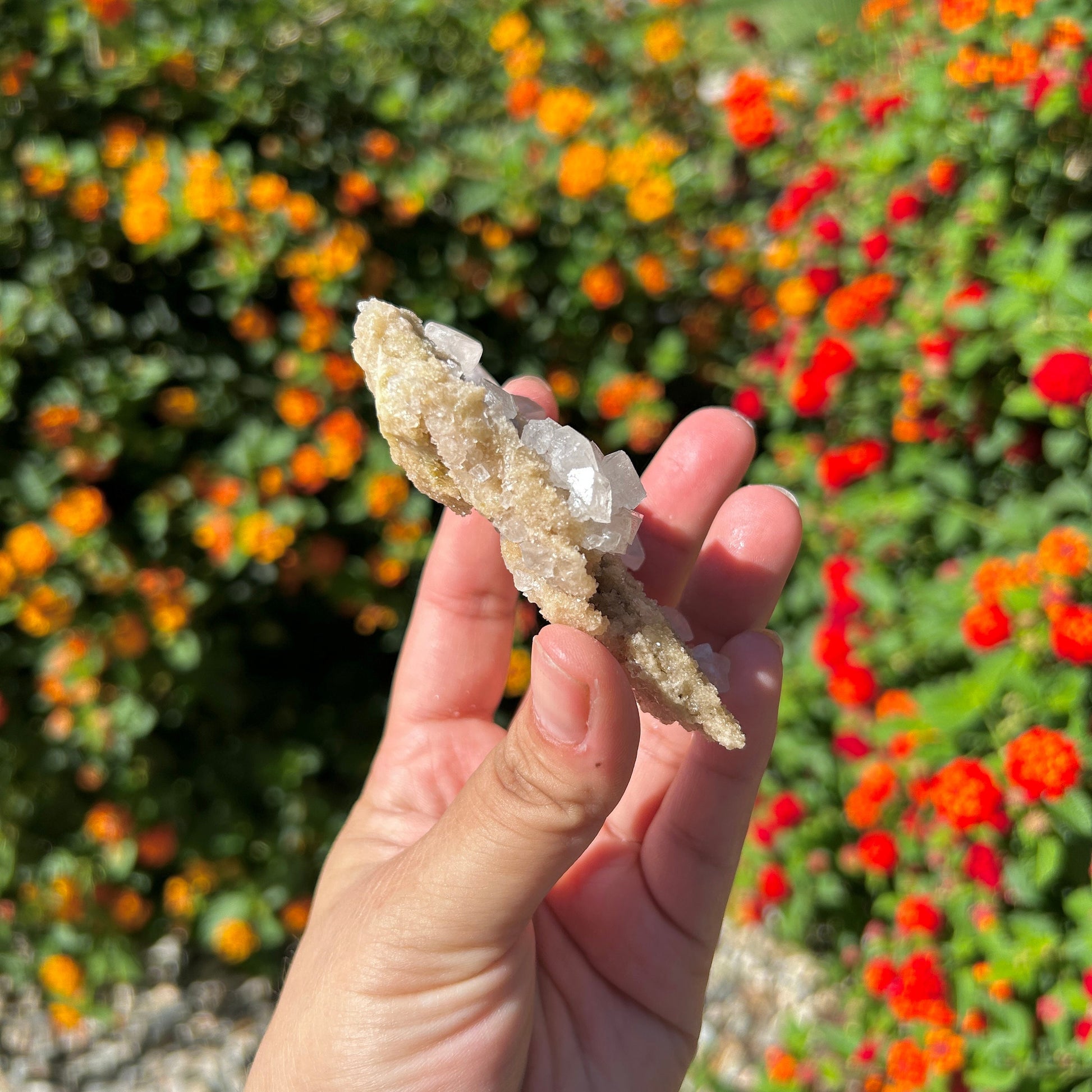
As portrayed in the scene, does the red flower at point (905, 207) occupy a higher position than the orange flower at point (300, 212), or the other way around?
the red flower at point (905, 207)

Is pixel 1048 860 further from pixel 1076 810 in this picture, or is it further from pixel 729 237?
pixel 729 237

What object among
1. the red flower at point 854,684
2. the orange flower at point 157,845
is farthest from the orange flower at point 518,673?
the orange flower at point 157,845

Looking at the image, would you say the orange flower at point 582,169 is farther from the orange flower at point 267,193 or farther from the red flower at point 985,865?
the red flower at point 985,865

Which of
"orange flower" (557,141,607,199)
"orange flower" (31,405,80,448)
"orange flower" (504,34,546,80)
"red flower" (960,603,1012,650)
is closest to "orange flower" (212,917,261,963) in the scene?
"orange flower" (31,405,80,448)

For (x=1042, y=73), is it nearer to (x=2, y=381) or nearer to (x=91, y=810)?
(x=2, y=381)

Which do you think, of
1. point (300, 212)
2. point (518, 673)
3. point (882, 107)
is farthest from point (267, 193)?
point (882, 107)

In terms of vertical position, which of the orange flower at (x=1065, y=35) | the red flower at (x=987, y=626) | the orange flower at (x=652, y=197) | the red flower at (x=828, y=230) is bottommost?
the red flower at (x=987, y=626)

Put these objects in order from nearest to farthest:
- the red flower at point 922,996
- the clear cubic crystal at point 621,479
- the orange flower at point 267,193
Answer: the clear cubic crystal at point 621,479
the red flower at point 922,996
the orange flower at point 267,193
